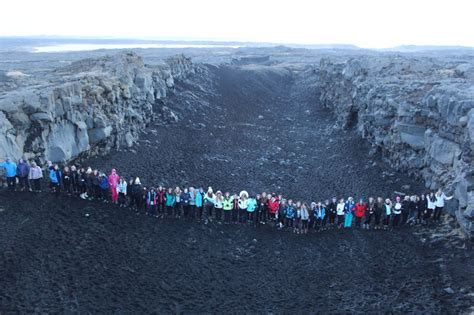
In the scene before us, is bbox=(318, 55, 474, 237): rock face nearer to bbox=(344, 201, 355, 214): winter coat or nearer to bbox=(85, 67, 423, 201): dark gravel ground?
bbox=(85, 67, 423, 201): dark gravel ground

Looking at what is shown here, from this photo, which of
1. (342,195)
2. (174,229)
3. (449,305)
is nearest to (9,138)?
(174,229)

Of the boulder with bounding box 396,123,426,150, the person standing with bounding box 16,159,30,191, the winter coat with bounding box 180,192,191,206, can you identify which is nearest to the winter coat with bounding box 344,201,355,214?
the winter coat with bounding box 180,192,191,206

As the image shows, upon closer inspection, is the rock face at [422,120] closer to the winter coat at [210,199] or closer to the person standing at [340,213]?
the person standing at [340,213]

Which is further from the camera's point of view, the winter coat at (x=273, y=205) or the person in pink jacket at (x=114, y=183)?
the person in pink jacket at (x=114, y=183)

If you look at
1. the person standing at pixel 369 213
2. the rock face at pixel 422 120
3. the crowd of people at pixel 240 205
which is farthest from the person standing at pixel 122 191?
the rock face at pixel 422 120

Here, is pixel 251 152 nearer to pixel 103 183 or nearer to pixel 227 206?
pixel 227 206

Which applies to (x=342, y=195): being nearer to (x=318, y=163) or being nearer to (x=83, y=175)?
(x=318, y=163)
